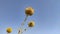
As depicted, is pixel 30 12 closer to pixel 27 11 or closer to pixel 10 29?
pixel 27 11

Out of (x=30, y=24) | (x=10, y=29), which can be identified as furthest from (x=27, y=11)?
(x=10, y=29)

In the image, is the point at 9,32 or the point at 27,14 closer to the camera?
the point at 27,14

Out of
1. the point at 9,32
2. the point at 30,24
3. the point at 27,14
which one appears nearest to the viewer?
the point at 27,14

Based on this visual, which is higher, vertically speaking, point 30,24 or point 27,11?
point 27,11

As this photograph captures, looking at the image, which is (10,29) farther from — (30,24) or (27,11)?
(27,11)

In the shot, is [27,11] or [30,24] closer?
[27,11]

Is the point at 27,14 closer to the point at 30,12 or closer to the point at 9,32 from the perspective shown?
the point at 30,12

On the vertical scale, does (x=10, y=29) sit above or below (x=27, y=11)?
below

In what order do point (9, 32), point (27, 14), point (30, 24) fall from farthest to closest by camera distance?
point (9, 32) < point (30, 24) < point (27, 14)

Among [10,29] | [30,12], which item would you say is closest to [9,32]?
[10,29]
